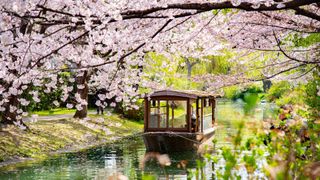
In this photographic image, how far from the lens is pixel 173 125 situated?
22.2 meters

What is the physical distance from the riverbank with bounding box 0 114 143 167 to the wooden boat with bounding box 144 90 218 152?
4.67 ft

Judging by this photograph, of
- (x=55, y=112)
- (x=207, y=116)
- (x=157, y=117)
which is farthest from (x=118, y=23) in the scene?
(x=55, y=112)

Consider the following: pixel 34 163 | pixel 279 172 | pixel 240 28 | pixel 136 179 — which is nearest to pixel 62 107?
pixel 34 163

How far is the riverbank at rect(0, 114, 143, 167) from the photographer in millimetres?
18080

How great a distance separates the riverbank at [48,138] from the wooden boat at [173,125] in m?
1.42

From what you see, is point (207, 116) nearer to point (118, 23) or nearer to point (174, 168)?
point (174, 168)

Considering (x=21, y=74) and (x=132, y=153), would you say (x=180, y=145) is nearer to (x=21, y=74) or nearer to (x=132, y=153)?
(x=132, y=153)

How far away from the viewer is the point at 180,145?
69.2 ft

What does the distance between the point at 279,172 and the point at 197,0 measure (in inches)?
249

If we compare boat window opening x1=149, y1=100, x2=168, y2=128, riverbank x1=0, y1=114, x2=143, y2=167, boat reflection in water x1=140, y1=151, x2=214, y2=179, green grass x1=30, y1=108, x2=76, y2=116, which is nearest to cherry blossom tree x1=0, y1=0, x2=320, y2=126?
boat reflection in water x1=140, y1=151, x2=214, y2=179

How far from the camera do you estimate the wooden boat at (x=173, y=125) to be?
21.0 meters

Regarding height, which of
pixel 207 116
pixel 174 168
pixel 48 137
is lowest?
pixel 174 168

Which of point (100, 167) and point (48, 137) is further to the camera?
point (48, 137)

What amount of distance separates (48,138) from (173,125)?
14.5ft
